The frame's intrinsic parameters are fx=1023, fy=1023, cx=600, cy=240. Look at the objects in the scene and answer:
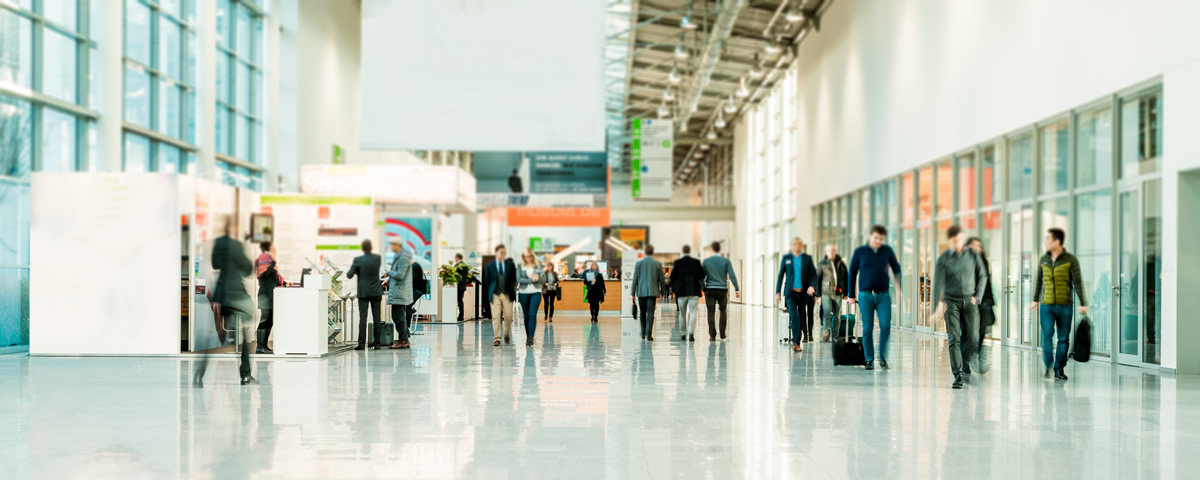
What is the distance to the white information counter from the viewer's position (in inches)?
461

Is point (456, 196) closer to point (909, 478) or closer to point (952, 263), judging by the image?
point (952, 263)

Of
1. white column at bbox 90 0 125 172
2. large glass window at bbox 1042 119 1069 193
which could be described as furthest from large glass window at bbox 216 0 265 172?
large glass window at bbox 1042 119 1069 193

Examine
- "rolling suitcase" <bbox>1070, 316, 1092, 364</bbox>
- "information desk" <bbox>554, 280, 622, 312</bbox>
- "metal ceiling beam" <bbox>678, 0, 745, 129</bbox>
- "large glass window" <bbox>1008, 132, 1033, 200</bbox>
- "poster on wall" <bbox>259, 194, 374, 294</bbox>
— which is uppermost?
Answer: "metal ceiling beam" <bbox>678, 0, 745, 129</bbox>

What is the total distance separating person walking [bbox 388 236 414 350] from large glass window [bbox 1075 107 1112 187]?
28.0 feet

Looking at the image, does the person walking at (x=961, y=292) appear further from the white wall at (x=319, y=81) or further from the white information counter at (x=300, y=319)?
the white wall at (x=319, y=81)

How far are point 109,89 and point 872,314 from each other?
1123cm

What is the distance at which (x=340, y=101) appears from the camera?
2436 centimetres

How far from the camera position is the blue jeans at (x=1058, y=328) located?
966 centimetres

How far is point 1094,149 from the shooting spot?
12156mm

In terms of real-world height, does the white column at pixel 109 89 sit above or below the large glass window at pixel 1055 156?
above

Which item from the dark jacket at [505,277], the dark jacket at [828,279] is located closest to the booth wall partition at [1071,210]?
the dark jacket at [828,279]

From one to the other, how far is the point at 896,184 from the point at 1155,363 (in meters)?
9.50

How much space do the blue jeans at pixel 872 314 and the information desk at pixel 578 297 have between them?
16457 millimetres

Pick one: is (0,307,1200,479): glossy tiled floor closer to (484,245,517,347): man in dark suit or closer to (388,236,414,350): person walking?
(388,236,414,350): person walking
